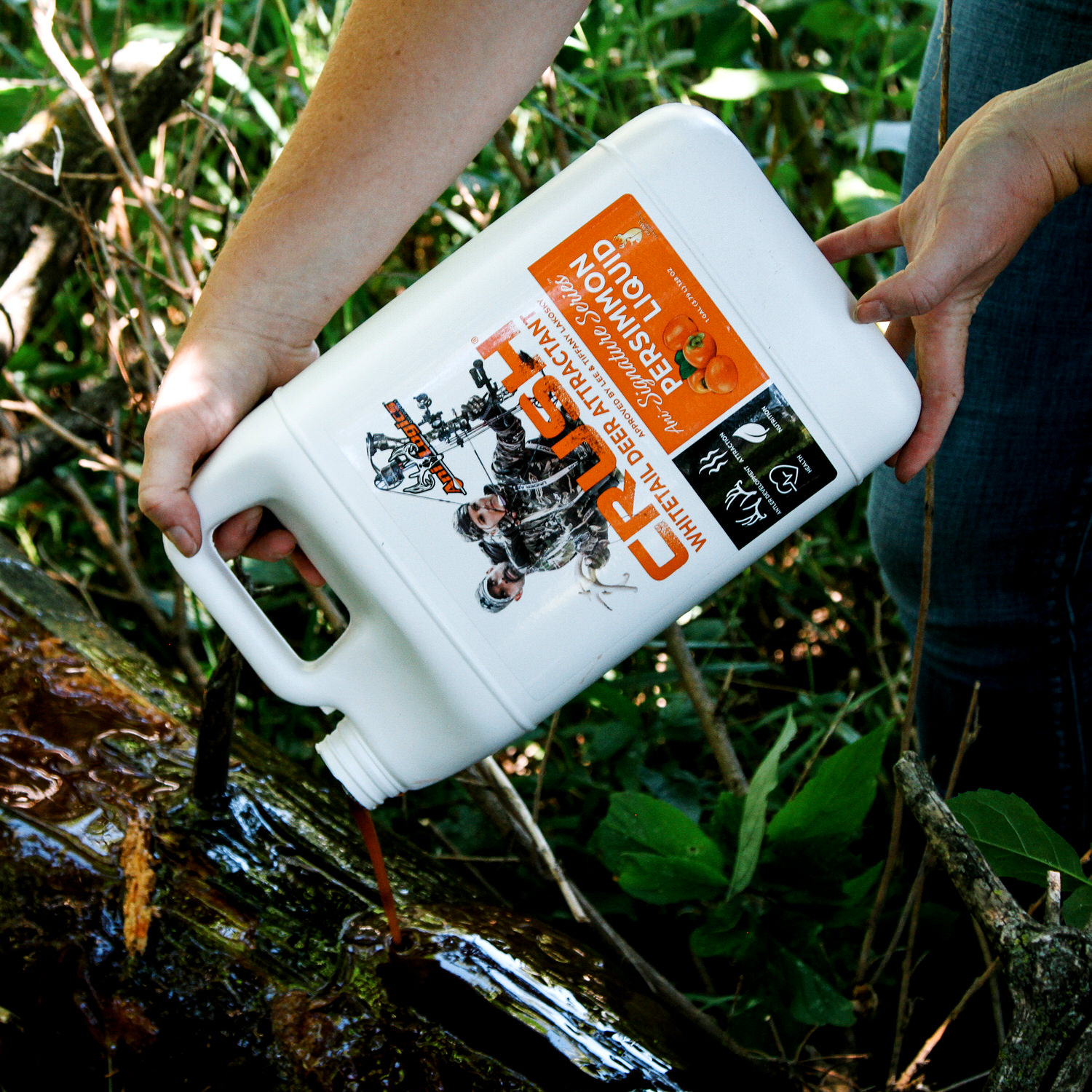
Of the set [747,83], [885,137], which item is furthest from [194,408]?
[885,137]

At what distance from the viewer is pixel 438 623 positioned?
32.2 inches

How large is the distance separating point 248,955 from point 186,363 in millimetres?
487

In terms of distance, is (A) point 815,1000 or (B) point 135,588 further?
(B) point 135,588

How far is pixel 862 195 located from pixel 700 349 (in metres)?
0.71

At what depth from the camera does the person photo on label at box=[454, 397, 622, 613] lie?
82 cm

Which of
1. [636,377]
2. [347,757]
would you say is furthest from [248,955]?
[636,377]

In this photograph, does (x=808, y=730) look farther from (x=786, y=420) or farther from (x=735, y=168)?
(x=735, y=168)

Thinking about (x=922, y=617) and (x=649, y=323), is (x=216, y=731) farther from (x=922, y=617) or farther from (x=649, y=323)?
(x=922, y=617)

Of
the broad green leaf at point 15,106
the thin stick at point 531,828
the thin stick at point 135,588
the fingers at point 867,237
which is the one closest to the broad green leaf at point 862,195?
the fingers at point 867,237

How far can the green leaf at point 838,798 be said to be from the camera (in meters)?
0.96

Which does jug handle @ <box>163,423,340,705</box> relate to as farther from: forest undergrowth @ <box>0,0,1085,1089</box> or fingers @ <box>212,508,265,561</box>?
forest undergrowth @ <box>0,0,1085,1089</box>

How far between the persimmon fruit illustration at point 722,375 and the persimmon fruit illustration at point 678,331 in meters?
0.03

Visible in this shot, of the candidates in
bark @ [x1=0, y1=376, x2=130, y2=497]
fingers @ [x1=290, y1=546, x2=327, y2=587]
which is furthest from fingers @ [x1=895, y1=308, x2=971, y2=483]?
bark @ [x1=0, y1=376, x2=130, y2=497]

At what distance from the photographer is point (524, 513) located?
82cm
